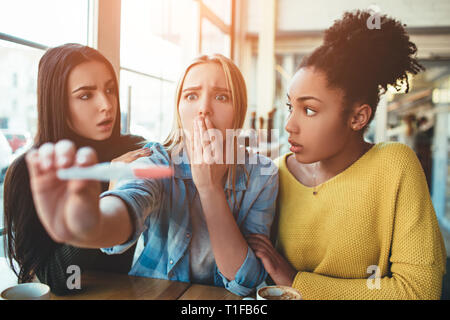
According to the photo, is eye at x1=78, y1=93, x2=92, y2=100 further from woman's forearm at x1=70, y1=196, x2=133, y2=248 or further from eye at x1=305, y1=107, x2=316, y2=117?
eye at x1=305, y1=107, x2=316, y2=117

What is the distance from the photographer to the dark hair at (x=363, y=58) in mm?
546

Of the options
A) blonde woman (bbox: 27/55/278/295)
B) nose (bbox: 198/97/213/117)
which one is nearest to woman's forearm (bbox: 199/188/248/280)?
blonde woman (bbox: 27/55/278/295)

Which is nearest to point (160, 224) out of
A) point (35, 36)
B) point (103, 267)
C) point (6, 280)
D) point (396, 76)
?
point (103, 267)

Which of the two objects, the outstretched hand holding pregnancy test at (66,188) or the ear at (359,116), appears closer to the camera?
the outstretched hand holding pregnancy test at (66,188)

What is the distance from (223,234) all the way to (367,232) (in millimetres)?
229

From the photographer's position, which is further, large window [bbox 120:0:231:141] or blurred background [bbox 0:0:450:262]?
large window [bbox 120:0:231:141]

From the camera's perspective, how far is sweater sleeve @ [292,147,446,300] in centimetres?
51

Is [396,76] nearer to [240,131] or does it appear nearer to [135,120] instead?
[240,131]

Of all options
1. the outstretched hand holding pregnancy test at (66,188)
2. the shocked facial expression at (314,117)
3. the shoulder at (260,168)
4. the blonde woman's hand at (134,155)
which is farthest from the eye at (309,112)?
the outstretched hand holding pregnancy test at (66,188)

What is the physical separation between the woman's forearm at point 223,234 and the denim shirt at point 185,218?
13mm

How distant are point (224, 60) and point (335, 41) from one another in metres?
0.19

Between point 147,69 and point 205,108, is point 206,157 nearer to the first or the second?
point 205,108

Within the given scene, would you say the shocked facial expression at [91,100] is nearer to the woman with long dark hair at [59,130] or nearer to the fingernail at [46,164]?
the woman with long dark hair at [59,130]

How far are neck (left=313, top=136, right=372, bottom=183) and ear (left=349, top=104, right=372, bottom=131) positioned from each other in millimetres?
34
